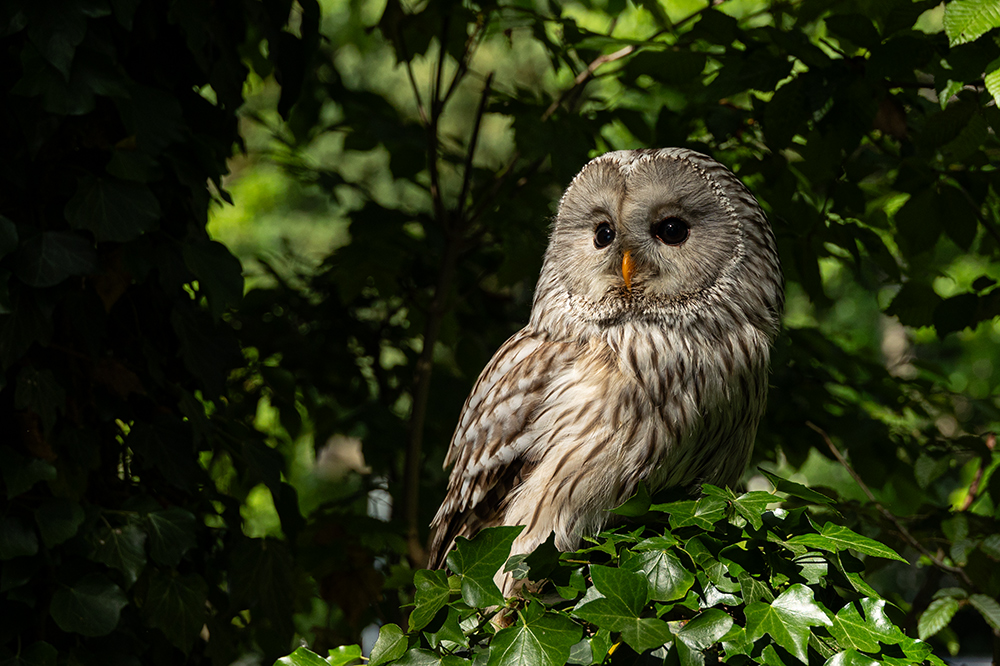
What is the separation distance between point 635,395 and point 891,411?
52.0 inches

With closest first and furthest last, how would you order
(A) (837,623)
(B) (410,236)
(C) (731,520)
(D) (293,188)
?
1. (A) (837,623)
2. (C) (731,520)
3. (B) (410,236)
4. (D) (293,188)

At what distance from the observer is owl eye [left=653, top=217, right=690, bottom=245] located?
173 centimetres

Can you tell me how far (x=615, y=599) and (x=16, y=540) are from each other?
121 centimetres

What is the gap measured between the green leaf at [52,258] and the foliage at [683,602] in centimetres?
90

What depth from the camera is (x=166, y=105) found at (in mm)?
1741

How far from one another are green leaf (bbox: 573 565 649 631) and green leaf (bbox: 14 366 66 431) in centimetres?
116

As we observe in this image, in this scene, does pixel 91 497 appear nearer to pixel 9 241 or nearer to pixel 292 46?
pixel 9 241

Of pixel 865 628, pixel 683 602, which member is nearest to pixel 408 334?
pixel 683 602

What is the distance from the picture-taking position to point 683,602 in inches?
42.9

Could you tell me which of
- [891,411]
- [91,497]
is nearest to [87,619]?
[91,497]

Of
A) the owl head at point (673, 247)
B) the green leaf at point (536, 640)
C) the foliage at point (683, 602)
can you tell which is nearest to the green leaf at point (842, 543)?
the foliage at point (683, 602)

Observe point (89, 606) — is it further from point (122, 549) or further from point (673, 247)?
point (673, 247)

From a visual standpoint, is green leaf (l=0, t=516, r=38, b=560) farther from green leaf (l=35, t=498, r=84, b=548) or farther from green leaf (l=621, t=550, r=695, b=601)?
green leaf (l=621, t=550, r=695, b=601)

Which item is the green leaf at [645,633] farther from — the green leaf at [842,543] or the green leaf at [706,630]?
the green leaf at [842,543]
